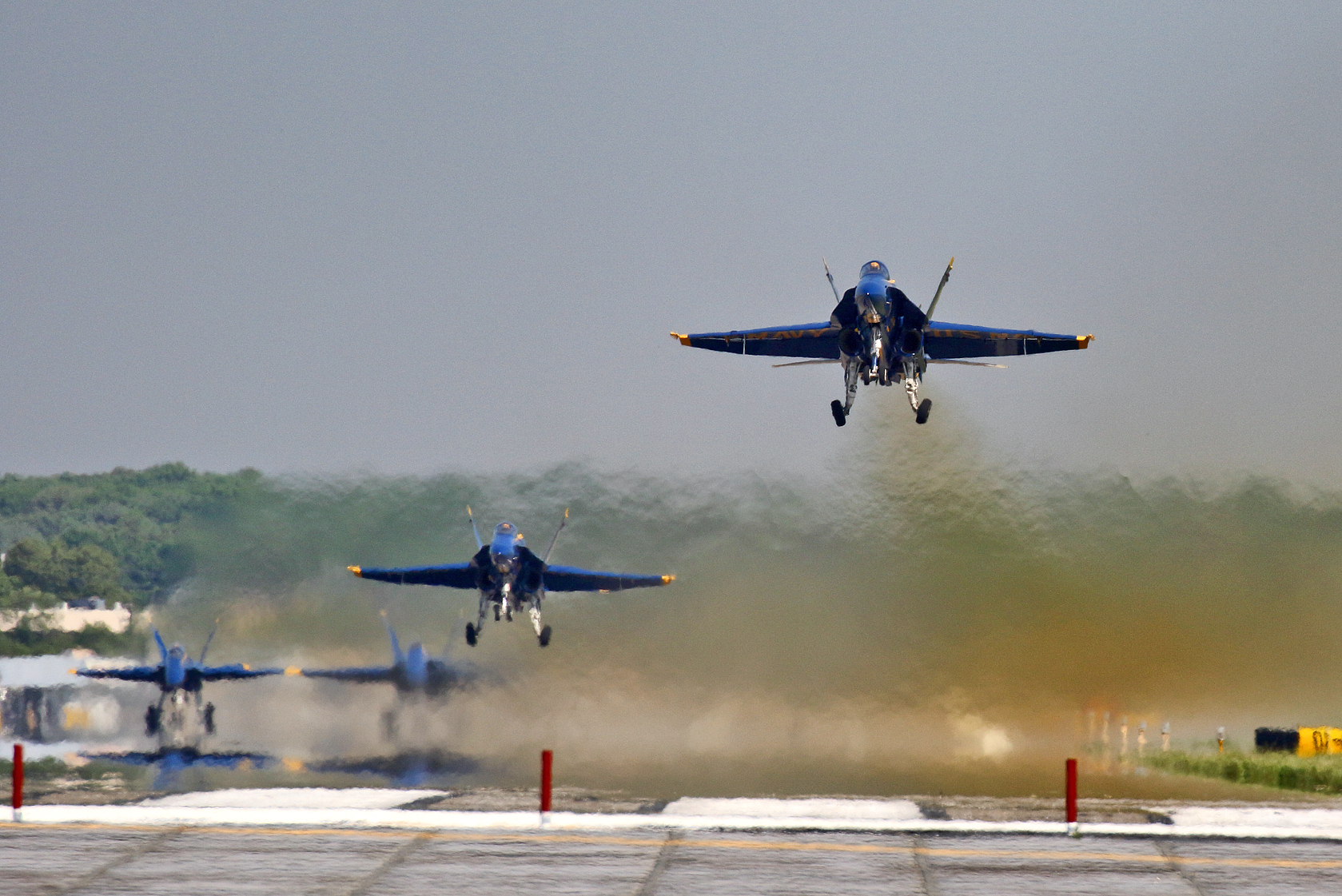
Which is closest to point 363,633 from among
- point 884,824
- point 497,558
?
point 497,558

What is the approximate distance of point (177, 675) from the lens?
184 feet

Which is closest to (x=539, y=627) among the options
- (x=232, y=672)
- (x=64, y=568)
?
(x=232, y=672)

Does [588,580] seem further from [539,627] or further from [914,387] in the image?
[914,387]

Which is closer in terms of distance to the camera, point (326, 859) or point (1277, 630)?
point (326, 859)

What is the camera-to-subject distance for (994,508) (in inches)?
1905

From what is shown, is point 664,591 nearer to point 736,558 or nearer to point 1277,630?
point 736,558

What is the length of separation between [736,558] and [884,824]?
24599mm

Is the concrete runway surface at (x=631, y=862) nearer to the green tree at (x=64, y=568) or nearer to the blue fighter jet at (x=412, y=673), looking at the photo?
the blue fighter jet at (x=412, y=673)

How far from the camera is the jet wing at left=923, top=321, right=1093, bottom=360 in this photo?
42.9 m

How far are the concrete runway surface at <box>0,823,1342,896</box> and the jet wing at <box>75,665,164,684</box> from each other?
29.9 metres

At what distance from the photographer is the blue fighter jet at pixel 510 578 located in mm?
48688

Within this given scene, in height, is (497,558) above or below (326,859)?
above

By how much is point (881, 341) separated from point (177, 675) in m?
31.5

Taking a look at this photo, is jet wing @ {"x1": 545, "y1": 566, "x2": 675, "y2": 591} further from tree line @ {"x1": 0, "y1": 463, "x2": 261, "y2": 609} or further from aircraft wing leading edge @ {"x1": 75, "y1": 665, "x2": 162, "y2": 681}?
tree line @ {"x1": 0, "y1": 463, "x2": 261, "y2": 609}
